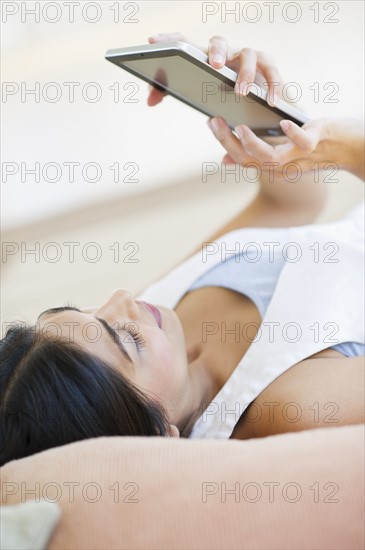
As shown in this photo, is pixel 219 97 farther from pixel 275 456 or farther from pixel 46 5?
pixel 46 5

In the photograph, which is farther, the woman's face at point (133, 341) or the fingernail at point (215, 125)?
the fingernail at point (215, 125)

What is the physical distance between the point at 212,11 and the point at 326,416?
1419mm

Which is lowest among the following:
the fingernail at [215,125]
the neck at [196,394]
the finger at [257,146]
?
the neck at [196,394]

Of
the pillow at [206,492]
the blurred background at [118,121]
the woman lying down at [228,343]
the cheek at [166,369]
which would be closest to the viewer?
the pillow at [206,492]

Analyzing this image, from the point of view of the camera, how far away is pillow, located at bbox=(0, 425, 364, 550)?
1.94ft

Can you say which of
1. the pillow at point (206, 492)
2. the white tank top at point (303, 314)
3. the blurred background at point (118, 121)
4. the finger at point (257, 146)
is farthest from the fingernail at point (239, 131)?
the blurred background at point (118, 121)

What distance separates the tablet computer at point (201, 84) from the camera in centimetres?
94

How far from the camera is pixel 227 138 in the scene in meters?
1.07

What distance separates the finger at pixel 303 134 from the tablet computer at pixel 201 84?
24 mm

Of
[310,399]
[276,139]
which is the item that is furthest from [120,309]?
[276,139]

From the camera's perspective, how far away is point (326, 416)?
0.88 metres

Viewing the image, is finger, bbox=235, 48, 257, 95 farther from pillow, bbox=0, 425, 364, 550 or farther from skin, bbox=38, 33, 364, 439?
pillow, bbox=0, 425, 364, 550

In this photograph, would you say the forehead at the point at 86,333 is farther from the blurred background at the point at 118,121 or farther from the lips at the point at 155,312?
the blurred background at the point at 118,121

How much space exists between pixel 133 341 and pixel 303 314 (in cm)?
25
